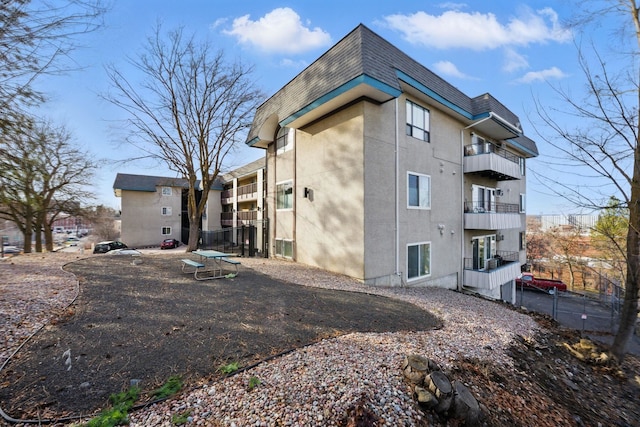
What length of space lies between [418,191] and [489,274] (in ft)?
18.5

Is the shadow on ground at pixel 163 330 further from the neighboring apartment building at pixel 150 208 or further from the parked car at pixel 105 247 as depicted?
the neighboring apartment building at pixel 150 208

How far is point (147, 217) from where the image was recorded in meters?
28.2

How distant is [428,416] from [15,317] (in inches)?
263

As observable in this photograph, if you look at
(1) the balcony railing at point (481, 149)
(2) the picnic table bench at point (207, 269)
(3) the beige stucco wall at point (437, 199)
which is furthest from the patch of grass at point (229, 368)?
(1) the balcony railing at point (481, 149)

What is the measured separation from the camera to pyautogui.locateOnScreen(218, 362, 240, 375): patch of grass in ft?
10.5

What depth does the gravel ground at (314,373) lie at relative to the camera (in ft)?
8.25

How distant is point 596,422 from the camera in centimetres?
374

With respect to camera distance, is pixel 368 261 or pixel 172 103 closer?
pixel 368 261

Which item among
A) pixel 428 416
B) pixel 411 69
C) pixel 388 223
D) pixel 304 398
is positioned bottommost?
pixel 428 416

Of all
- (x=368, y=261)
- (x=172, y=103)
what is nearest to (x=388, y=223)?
(x=368, y=261)

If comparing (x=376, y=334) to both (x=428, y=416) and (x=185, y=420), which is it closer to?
(x=428, y=416)

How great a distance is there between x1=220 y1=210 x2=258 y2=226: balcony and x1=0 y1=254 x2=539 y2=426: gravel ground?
50.4 ft

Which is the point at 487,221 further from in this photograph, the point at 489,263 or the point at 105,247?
the point at 105,247

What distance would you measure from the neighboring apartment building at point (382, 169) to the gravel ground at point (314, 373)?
430cm
